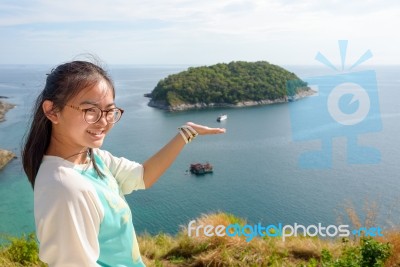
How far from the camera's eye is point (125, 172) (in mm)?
1062

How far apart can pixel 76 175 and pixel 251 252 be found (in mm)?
2504

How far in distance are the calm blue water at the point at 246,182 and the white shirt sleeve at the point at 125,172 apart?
12.8m

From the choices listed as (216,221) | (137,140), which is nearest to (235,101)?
(137,140)

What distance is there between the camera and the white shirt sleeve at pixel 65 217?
0.68 metres

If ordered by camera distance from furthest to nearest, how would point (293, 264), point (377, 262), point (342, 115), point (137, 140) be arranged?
1. point (342, 115)
2. point (137, 140)
3. point (293, 264)
4. point (377, 262)

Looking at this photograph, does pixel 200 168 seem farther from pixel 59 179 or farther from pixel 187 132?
pixel 59 179

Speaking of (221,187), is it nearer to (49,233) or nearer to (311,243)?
(311,243)

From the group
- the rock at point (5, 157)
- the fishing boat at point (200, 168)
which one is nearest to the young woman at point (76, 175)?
the fishing boat at point (200, 168)

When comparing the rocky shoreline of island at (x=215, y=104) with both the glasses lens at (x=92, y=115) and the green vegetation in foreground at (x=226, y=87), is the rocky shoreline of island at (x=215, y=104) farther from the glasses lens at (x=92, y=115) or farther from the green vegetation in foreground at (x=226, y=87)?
the glasses lens at (x=92, y=115)

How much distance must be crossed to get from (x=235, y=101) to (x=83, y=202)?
146ft

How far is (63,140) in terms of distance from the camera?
0.82 metres

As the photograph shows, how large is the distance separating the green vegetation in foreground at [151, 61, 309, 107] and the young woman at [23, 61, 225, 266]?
42595 millimetres

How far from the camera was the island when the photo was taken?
147 feet

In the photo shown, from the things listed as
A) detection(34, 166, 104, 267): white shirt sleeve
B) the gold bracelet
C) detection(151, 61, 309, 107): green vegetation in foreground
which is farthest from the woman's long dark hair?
detection(151, 61, 309, 107): green vegetation in foreground
